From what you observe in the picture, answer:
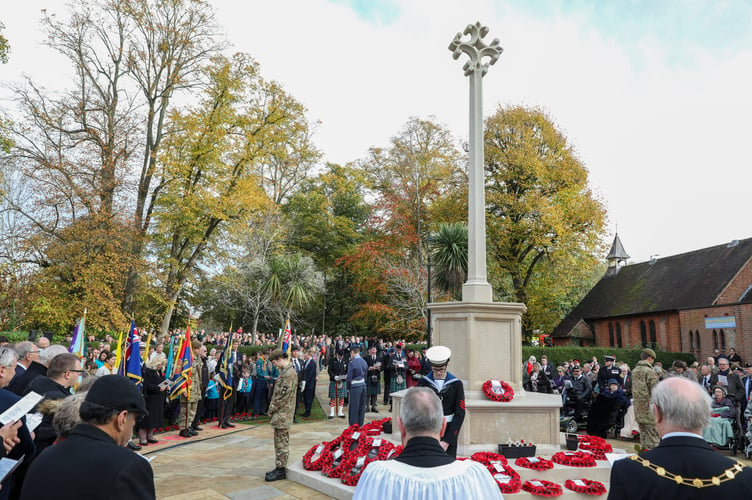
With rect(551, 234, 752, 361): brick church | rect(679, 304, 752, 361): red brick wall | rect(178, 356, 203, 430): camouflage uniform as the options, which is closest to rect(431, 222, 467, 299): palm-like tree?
rect(178, 356, 203, 430): camouflage uniform

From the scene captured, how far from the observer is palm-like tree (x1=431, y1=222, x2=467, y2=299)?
22247mm

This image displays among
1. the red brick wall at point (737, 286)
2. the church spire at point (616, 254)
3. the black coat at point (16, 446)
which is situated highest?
the church spire at point (616, 254)

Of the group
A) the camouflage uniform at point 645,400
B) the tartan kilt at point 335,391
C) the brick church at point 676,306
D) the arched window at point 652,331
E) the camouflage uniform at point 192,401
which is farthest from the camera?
the arched window at point 652,331

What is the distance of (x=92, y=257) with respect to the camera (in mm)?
18391

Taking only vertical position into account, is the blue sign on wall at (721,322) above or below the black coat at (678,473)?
above

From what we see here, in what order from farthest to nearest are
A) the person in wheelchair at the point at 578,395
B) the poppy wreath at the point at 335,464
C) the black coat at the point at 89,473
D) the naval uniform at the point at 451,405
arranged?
the person in wheelchair at the point at 578,395
the poppy wreath at the point at 335,464
the naval uniform at the point at 451,405
the black coat at the point at 89,473

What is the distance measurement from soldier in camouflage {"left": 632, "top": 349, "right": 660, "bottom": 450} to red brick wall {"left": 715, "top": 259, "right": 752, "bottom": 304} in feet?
78.8

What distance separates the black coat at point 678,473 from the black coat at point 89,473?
2.12m

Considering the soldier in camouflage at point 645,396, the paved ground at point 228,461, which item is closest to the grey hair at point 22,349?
the paved ground at point 228,461

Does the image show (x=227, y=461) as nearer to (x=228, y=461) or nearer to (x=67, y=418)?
(x=228, y=461)

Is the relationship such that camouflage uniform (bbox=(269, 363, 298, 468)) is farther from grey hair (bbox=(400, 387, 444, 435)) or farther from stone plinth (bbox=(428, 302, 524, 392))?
grey hair (bbox=(400, 387, 444, 435))

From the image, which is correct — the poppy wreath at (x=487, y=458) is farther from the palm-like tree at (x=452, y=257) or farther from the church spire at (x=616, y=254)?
the church spire at (x=616, y=254)

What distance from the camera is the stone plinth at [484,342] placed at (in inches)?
314

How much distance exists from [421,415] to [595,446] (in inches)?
260
